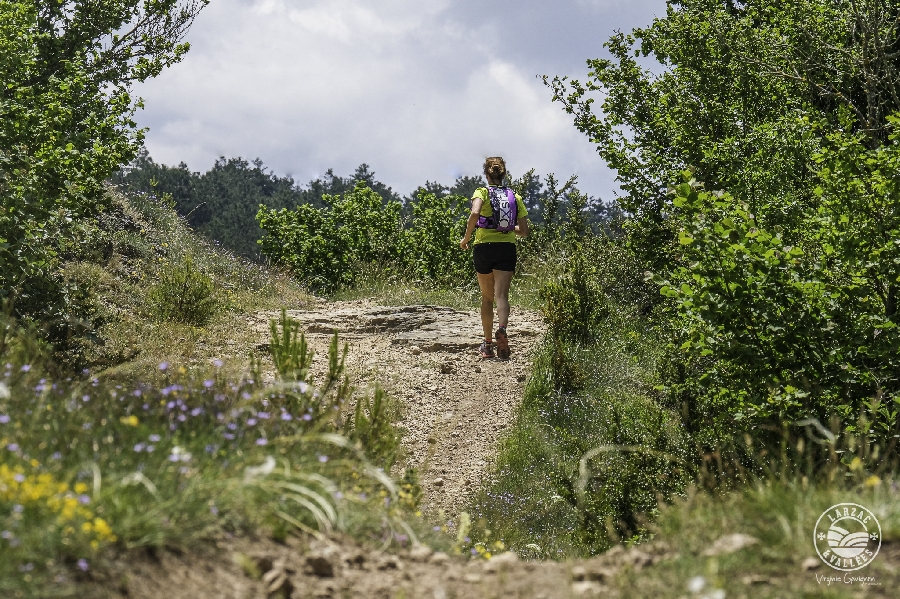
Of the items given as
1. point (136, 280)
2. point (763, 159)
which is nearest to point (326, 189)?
point (136, 280)

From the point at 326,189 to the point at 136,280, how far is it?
71240mm

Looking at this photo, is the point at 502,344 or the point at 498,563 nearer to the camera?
the point at 498,563

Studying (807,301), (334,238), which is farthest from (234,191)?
(807,301)

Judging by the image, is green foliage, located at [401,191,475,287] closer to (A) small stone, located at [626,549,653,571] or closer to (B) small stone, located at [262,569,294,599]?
(A) small stone, located at [626,549,653,571]

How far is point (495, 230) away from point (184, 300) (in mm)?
3955

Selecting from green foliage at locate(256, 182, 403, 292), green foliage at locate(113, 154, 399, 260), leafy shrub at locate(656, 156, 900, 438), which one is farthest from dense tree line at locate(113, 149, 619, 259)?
leafy shrub at locate(656, 156, 900, 438)

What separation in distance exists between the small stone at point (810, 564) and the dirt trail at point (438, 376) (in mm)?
3072

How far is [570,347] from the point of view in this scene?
963 cm

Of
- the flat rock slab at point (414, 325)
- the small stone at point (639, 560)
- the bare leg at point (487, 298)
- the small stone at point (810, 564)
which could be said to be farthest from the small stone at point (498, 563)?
A: the flat rock slab at point (414, 325)

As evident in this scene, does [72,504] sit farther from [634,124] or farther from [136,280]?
[136,280]

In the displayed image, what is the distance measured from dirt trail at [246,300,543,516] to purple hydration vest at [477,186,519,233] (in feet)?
5.61

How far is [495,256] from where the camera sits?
8.73 m

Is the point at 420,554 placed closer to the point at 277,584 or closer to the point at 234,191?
the point at 277,584

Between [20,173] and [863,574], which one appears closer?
[863,574]
